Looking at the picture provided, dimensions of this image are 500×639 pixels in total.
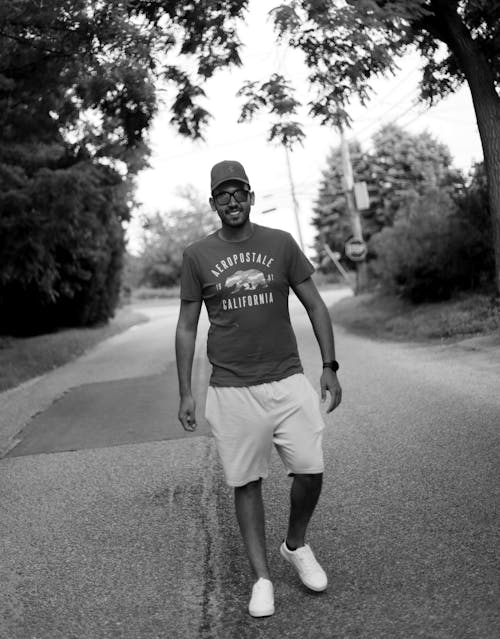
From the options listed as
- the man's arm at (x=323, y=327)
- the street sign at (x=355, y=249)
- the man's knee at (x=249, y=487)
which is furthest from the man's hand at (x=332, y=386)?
the street sign at (x=355, y=249)

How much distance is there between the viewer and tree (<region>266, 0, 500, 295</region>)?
816 centimetres

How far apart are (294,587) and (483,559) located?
964 mm

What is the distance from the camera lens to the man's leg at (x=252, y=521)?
385cm

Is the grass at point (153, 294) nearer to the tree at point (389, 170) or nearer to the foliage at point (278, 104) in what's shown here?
the tree at point (389, 170)

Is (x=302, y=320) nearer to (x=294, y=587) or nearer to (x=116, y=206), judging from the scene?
(x=116, y=206)

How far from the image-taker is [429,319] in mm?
17203

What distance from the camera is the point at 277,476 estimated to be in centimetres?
625

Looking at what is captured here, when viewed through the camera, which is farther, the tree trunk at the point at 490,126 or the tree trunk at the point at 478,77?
the tree trunk at the point at 490,126

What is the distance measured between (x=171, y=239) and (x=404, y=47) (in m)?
85.3

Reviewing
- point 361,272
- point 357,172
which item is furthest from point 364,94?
point 357,172

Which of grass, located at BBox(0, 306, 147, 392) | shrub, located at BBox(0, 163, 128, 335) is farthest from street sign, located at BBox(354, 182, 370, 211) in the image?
grass, located at BBox(0, 306, 147, 392)

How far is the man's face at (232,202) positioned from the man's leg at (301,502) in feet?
4.05

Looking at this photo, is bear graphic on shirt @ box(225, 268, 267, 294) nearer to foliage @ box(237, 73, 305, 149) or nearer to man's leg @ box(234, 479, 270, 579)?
man's leg @ box(234, 479, 270, 579)

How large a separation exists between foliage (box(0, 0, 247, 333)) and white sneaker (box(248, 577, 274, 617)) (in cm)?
679
